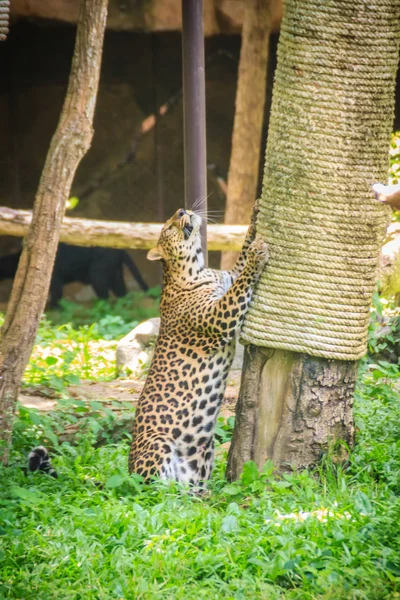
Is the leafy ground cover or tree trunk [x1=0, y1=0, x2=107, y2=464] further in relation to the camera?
tree trunk [x1=0, y1=0, x2=107, y2=464]

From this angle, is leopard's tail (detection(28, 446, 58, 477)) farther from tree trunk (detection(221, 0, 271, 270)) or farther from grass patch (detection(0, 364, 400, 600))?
tree trunk (detection(221, 0, 271, 270))

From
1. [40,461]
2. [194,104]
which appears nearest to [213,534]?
[40,461]

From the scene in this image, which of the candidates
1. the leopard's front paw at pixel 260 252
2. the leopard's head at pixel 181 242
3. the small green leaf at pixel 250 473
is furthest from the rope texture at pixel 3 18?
the small green leaf at pixel 250 473

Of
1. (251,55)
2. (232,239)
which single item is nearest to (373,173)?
(232,239)

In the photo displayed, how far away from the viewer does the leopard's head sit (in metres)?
4.65

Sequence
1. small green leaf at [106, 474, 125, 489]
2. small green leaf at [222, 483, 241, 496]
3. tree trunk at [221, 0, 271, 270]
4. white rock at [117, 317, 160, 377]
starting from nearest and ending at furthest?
small green leaf at [222, 483, 241, 496] < small green leaf at [106, 474, 125, 489] < white rock at [117, 317, 160, 377] < tree trunk at [221, 0, 271, 270]

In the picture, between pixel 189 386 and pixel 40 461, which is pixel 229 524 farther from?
pixel 40 461

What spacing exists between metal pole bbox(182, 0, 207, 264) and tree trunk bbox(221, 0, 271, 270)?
3.88m

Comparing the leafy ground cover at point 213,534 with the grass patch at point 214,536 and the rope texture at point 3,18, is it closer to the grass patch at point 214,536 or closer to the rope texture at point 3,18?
the grass patch at point 214,536

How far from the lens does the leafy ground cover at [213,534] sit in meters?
2.75

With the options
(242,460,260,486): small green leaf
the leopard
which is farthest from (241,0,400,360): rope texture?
(242,460,260,486): small green leaf

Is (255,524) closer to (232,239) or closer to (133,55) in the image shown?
(232,239)

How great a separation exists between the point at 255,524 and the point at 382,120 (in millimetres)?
1866

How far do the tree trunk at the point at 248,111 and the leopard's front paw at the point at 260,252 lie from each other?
563 centimetres
